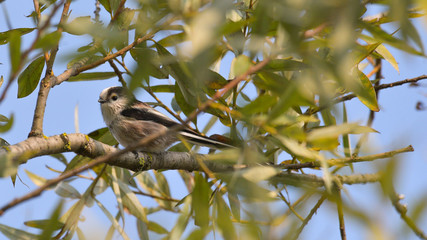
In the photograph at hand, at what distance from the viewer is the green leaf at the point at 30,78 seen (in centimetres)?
235

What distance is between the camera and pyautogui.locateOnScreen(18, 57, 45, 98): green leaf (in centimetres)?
235

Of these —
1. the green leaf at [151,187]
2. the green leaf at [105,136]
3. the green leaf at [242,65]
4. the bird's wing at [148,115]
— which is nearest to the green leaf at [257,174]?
the green leaf at [242,65]

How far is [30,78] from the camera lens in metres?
2.37

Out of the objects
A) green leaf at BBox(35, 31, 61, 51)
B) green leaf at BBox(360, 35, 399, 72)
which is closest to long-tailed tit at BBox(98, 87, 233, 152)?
green leaf at BBox(360, 35, 399, 72)

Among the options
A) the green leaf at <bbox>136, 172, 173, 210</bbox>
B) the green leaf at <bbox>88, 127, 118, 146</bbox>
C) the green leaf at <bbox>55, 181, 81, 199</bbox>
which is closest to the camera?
the green leaf at <bbox>55, 181, 81, 199</bbox>

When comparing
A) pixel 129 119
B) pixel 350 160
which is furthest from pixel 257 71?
pixel 129 119

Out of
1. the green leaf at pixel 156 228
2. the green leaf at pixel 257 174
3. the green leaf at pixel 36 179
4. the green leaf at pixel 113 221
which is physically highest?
the green leaf at pixel 36 179

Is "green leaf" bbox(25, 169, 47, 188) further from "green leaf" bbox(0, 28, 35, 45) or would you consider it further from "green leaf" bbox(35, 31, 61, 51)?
"green leaf" bbox(35, 31, 61, 51)

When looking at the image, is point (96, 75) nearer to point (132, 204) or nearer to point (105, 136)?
point (105, 136)

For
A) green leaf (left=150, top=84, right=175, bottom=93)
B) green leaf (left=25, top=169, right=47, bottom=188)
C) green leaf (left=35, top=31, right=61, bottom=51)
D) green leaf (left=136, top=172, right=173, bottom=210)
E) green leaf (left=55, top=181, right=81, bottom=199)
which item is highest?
green leaf (left=150, top=84, right=175, bottom=93)

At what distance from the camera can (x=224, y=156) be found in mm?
1346

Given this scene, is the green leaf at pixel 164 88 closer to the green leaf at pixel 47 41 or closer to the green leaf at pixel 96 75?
the green leaf at pixel 96 75

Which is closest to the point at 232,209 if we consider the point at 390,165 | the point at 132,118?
the point at 390,165

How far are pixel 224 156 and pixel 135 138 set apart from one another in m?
2.24
